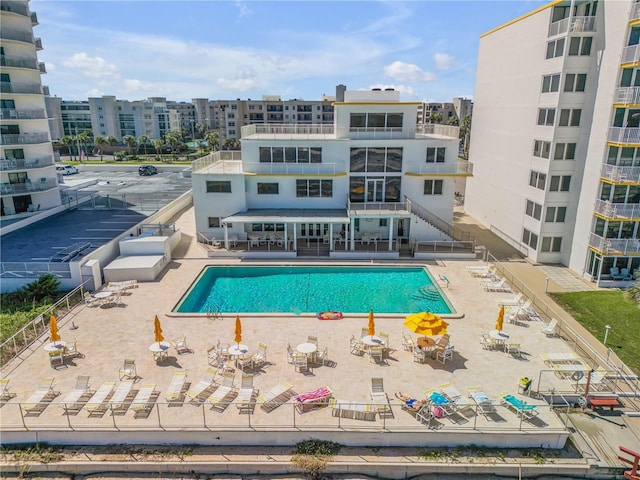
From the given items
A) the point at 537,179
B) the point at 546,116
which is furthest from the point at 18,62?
the point at 537,179

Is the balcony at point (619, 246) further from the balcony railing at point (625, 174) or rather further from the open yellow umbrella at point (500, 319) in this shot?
the open yellow umbrella at point (500, 319)

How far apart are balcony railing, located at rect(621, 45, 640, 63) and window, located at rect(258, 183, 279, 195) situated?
75.0 feet

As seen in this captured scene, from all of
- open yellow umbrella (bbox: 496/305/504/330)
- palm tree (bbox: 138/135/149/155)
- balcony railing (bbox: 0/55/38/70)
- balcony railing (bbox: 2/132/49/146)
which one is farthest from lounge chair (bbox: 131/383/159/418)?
palm tree (bbox: 138/135/149/155)

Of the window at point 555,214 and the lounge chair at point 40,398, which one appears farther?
the window at point 555,214

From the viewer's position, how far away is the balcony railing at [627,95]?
74.3 ft

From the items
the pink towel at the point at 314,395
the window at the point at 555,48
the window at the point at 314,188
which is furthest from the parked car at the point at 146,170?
the pink towel at the point at 314,395

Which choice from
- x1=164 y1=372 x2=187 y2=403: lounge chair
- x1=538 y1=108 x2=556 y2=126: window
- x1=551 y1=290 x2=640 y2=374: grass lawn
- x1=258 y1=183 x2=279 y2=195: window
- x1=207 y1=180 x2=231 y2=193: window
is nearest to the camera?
x1=164 y1=372 x2=187 y2=403: lounge chair

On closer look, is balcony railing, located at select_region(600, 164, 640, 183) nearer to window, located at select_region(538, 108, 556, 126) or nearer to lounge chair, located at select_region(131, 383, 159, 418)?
window, located at select_region(538, 108, 556, 126)

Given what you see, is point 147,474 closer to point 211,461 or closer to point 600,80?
point 211,461

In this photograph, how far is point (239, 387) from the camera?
15.6 metres

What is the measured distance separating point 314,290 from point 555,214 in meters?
17.2

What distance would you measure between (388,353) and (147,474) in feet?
33.0

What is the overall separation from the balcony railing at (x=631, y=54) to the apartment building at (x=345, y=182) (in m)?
10.9

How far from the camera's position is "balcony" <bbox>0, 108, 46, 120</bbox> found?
3469cm
